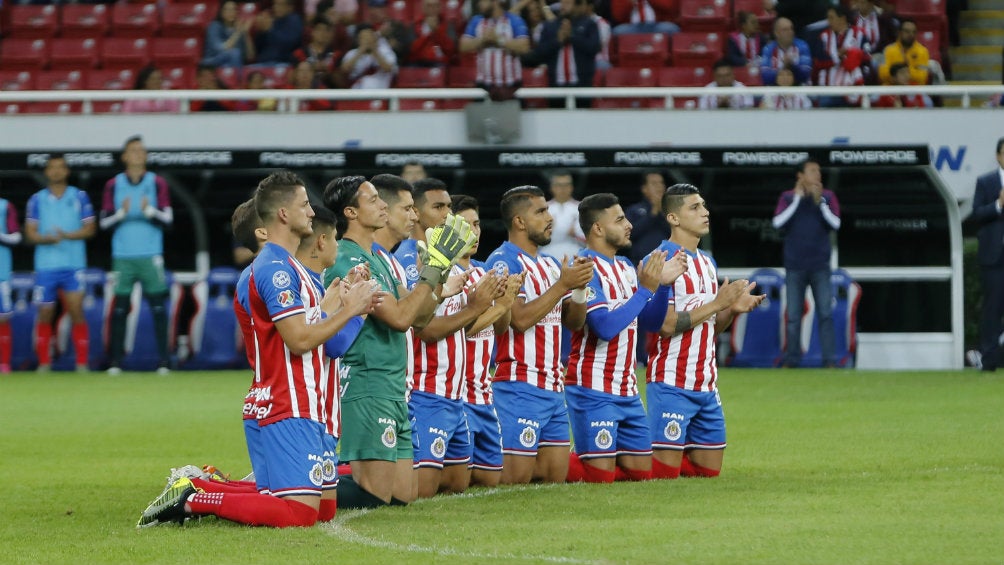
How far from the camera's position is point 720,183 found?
17031 millimetres

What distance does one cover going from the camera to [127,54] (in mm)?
20172

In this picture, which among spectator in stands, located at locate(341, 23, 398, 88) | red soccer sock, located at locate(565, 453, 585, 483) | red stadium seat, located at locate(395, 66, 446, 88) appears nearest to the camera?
red soccer sock, located at locate(565, 453, 585, 483)

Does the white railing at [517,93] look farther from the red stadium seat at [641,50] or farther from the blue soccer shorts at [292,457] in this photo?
the blue soccer shorts at [292,457]

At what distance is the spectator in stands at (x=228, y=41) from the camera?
1920cm

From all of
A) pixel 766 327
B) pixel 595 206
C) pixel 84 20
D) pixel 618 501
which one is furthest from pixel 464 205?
pixel 84 20

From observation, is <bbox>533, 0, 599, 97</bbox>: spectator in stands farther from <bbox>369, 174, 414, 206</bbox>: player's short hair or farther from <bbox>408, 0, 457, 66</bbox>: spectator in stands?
<bbox>369, 174, 414, 206</bbox>: player's short hair

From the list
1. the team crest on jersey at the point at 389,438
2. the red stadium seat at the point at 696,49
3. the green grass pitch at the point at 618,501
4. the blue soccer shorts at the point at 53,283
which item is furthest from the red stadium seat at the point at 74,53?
the team crest on jersey at the point at 389,438

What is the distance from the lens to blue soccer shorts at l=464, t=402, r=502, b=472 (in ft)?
29.5

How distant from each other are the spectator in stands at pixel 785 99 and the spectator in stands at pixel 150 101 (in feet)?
20.7

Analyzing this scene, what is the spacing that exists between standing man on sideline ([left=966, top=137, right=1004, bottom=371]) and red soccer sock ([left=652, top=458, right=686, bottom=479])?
6.72 m

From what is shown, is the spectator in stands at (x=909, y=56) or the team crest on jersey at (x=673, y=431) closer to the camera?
the team crest on jersey at (x=673, y=431)

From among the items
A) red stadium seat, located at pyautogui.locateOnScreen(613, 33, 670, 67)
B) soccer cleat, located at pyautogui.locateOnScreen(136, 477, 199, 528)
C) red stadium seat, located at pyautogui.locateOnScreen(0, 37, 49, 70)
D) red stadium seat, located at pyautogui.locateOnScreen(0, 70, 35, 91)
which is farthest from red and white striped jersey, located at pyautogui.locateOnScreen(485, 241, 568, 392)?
red stadium seat, located at pyautogui.locateOnScreen(0, 37, 49, 70)

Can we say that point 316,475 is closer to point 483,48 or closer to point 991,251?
point 991,251

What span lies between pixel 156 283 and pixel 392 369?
8.73 metres
